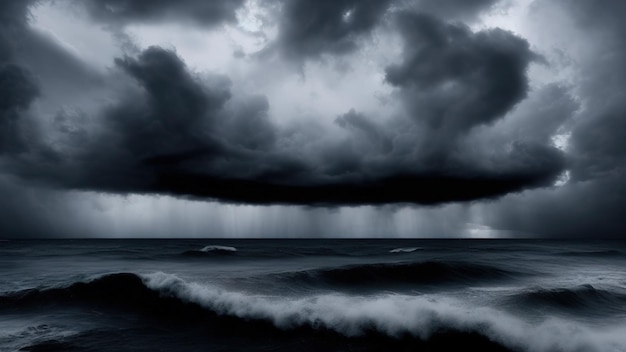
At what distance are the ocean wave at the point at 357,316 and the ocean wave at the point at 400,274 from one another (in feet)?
17.8

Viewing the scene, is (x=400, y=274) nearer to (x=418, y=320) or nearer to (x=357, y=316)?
(x=418, y=320)

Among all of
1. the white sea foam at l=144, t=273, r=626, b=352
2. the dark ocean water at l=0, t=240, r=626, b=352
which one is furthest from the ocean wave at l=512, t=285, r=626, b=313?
the white sea foam at l=144, t=273, r=626, b=352

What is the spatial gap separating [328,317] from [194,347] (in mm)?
3622

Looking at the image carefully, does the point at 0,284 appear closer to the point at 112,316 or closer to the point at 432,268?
the point at 112,316

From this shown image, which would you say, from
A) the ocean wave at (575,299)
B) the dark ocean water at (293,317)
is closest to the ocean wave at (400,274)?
the dark ocean water at (293,317)

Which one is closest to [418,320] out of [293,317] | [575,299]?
[293,317]

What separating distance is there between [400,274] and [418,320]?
1050 cm

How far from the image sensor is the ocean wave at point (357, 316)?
9008 millimetres

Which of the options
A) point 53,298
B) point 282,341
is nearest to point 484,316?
point 282,341

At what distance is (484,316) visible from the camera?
393 inches

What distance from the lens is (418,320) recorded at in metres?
10.2

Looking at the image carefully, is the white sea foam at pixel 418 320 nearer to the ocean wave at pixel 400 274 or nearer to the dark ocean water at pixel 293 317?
the dark ocean water at pixel 293 317

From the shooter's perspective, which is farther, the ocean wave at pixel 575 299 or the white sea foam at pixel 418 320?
the ocean wave at pixel 575 299

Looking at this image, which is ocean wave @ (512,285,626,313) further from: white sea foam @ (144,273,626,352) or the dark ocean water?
white sea foam @ (144,273,626,352)
